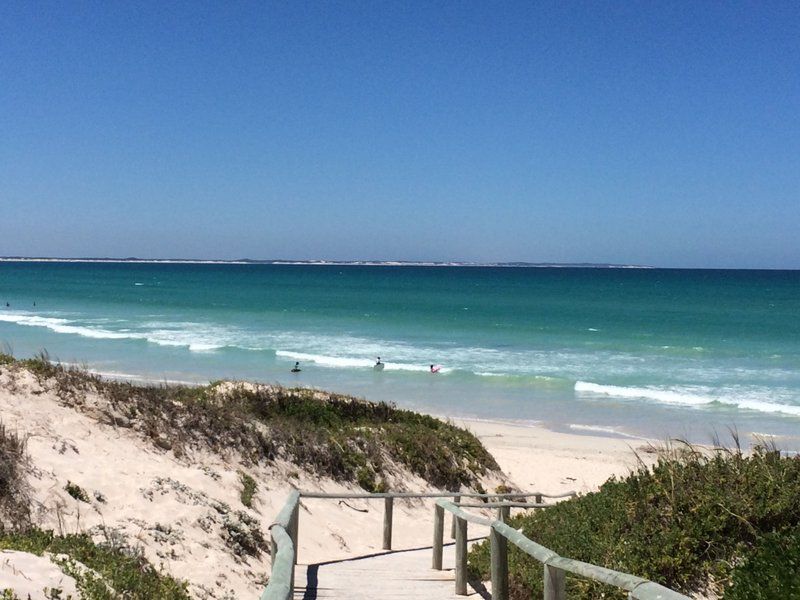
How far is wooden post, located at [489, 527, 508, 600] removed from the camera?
17.4 feet

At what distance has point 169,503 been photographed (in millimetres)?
8961

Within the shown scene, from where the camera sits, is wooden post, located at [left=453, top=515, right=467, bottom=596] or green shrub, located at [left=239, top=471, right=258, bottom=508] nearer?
wooden post, located at [left=453, top=515, right=467, bottom=596]

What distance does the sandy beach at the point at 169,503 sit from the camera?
7719 mm

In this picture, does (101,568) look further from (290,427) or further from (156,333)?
(156,333)

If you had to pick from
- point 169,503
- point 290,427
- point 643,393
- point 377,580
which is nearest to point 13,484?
point 169,503

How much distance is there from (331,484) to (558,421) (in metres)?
14.1

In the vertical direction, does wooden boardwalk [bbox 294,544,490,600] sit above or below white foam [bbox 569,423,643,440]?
above

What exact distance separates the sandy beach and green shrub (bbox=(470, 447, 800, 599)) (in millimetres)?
3158

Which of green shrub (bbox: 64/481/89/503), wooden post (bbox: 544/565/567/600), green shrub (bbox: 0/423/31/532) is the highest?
wooden post (bbox: 544/565/567/600)

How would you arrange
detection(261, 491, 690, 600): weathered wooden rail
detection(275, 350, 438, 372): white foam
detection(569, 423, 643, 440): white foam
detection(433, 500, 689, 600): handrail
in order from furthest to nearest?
detection(275, 350, 438, 372): white foam
detection(569, 423, 643, 440): white foam
detection(261, 491, 690, 600): weathered wooden rail
detection(433, 500, 689, 600): handrail

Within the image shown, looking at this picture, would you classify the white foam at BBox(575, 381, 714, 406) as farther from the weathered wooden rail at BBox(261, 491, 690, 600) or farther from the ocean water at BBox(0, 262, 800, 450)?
the weathered wooden rail at BBox(261, 491, 690, 600)

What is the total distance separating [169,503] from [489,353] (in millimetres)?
33917

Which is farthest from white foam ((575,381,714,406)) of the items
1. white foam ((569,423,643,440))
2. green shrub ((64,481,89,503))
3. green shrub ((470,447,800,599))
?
green shrub ((64,481,89,503))

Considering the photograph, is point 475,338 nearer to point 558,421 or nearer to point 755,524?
point 558,421
